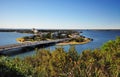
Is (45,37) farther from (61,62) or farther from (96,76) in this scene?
(96,76)

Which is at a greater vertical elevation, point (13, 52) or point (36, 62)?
point (36, 62)

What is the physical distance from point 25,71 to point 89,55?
47.7 ft

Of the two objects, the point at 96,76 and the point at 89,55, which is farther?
the point at 89,55

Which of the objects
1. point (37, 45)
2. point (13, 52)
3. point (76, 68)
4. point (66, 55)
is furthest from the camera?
point (37, 45)

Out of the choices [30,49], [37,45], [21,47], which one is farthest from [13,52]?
[37,45]

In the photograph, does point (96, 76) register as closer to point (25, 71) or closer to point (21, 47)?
point (25, 71)

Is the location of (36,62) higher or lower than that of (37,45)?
higher

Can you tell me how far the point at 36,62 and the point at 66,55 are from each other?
5.71m

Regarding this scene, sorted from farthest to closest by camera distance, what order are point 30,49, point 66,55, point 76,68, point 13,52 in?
1. point 30,49
2. point 13,52
3. point 66,55
4. point 76,68

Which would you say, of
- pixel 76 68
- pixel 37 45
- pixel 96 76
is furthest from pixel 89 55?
pixel 37 45

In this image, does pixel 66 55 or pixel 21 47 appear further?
pixel 21 47

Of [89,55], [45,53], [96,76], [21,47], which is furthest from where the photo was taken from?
[21,47]

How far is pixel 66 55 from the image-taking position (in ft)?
87.3

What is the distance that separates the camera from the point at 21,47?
86.4 meters
